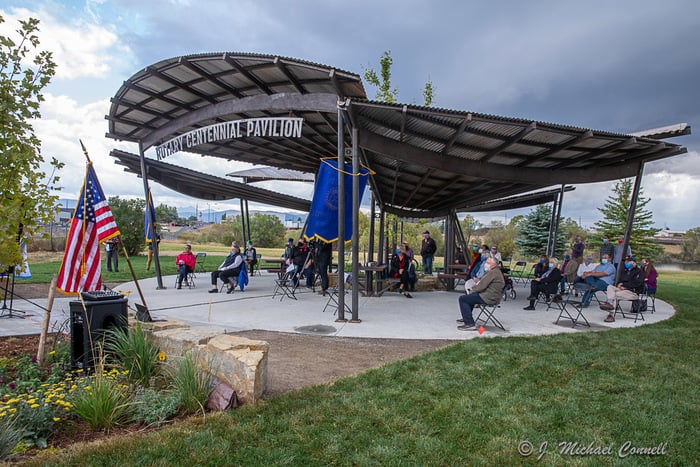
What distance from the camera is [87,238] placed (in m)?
4.59

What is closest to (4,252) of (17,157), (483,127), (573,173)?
(17,157)

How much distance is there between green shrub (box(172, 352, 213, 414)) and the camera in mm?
3297

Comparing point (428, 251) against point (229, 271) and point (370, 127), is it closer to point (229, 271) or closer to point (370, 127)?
point (229, 271)

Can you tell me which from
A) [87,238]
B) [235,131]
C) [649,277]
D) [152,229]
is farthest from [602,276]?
[152,229]

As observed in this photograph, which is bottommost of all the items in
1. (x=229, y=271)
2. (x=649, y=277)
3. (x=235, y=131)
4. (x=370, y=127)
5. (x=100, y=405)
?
(x=100, y=405)

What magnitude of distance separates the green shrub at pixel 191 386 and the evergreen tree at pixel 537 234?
3160 cm

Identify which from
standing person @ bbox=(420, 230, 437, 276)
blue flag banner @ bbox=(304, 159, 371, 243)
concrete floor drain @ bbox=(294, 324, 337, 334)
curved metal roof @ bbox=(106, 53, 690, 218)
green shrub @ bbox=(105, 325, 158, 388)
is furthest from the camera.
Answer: standing person @ bbox=(420, 230, 437, 276)

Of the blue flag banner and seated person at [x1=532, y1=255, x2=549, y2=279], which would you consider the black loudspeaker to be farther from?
seated person at [x1=532, y1=255, x2=549, y2=279]

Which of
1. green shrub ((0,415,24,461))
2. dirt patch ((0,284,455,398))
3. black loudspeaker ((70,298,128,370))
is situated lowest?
dirt patch ((0,284,455,398))

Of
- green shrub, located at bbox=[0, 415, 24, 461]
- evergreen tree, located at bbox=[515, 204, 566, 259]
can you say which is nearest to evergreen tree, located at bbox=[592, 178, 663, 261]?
evergreen tree, located at bbox=[515, 204, 566, 259]

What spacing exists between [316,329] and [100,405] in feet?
13.1

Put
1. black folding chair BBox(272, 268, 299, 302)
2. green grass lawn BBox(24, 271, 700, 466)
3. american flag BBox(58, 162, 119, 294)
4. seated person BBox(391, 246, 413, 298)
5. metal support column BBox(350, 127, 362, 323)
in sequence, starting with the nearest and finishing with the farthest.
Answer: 1. green grass lawn BBox(24, 271, 700, 466)
2. american flag BBox(58, 162, 119, 294)
3. metal support column BBox(350, 127, 362, 323)
4. black folding chair BBox(272, 268, 299, 302)
5. seated person BBox(391, 246, 413, 298)

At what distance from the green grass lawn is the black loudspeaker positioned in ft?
5.22

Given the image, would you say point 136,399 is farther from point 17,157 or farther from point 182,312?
point 182,312
